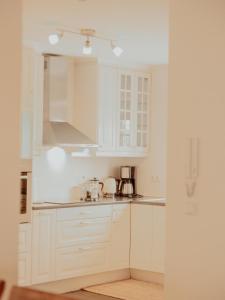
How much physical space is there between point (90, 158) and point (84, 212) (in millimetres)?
1074

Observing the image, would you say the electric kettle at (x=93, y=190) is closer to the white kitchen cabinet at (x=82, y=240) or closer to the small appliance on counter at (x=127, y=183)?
the white kitchen cabinet at (x=82, y=240)

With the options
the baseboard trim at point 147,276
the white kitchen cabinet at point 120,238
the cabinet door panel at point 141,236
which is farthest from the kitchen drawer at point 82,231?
the baseboard trim at point 147,276

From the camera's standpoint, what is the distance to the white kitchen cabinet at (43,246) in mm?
5703

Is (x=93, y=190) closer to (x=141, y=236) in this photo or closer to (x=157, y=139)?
(x=141, y=236)

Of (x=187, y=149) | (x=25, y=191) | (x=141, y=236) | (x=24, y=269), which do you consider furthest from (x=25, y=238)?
(x=187, y=149)

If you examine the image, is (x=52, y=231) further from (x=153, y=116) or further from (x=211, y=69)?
(x=211, y=69)

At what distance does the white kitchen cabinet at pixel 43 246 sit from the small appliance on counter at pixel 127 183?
1534mm

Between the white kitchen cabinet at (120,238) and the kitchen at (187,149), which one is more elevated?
the kitchen at (187,149)

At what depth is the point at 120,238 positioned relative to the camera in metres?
6.55

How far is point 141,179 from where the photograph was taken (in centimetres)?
736

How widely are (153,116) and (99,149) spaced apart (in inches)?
37.6

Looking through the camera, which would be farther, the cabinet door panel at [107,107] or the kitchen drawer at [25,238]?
the cabinet door panel at [107,107]

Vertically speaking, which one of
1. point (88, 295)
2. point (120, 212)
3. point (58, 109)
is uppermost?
point (58, 109)

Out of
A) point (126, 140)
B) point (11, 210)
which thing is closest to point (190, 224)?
point (11, 210)
